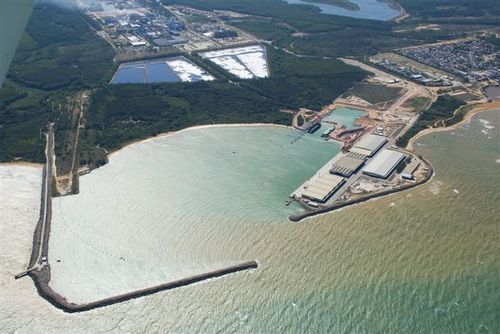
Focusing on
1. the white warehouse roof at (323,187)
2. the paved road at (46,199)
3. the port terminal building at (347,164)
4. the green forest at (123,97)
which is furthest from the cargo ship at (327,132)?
the paved road at (46,199)

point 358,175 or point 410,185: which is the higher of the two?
point 410,185

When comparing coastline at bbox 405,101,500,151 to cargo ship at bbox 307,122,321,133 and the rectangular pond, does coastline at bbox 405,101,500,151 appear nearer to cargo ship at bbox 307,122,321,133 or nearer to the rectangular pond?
cargo ship at bbox 307,122,321,133

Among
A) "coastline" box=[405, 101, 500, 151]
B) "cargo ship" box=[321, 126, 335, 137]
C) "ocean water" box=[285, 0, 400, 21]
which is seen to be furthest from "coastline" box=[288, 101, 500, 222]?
"ocean water" box=[285, 0, 400, 21]

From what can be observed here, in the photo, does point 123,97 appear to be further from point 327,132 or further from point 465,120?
point 465,120

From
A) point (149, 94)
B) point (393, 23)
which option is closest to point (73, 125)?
point (149, 94)

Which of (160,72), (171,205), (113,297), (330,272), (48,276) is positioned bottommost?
(48,276)

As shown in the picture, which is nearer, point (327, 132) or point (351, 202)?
point (351, 202)

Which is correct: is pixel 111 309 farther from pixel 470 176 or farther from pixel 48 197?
pixel 470 176

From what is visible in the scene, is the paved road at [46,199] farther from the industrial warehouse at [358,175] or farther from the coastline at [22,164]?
the industrial warehouse at [358,175]

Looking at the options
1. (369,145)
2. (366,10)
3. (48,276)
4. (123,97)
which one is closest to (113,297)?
(48,276)
